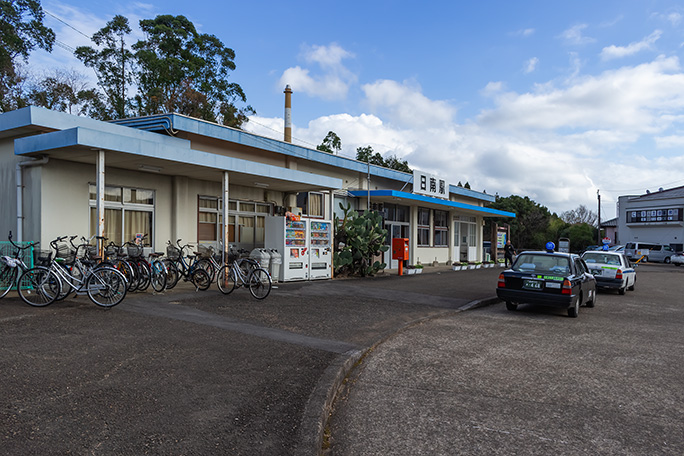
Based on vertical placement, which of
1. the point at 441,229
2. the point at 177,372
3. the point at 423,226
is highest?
the point at 423,226

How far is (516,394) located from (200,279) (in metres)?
8.31

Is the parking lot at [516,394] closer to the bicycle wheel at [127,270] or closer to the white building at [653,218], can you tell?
the bicycle wheel at [127,270]

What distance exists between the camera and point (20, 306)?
868 centimetres

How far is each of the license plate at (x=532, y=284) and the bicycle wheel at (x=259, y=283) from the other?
5.53 metres

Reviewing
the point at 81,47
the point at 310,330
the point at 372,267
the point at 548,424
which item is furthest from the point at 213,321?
the point at 81,47

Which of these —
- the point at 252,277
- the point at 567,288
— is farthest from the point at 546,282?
the point at 252,277

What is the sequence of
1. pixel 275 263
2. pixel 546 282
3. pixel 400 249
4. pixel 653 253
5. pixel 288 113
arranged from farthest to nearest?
1. pixel 653 253
2. pixel 288 113
3. pixel 400 249
4. pixel 275 263
5. pixel 546 282

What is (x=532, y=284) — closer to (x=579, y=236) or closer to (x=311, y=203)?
(x=311, y=203)

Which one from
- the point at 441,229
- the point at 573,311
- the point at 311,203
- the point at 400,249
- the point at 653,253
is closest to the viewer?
the point at 573,311

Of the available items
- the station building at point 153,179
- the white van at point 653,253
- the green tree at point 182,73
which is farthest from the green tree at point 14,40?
the white van at point 653,253

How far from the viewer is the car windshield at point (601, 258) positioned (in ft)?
53.7

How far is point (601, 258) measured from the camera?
16.7 metres

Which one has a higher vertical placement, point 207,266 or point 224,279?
point 207,266

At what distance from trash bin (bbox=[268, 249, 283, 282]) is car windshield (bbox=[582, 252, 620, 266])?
1025 cm
